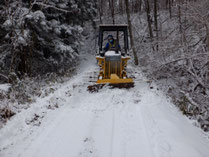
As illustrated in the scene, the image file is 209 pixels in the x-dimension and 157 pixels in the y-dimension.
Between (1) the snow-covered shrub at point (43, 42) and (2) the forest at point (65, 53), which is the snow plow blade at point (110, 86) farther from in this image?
(1) the snow-covered shrub at point (43, 42)

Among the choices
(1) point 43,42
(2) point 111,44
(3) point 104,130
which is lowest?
(3) point 104,130

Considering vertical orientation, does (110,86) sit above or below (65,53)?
below

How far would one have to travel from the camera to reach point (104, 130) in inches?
130

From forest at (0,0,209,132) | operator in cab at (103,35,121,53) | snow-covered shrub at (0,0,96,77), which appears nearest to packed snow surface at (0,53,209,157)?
forest at (0,0,209,132)

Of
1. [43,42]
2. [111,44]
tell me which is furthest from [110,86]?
[43,42]

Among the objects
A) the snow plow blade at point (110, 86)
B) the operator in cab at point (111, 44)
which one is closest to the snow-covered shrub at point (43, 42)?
the operator in cab at point (111, 44)

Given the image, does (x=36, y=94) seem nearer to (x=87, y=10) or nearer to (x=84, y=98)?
(x=84, y=98)

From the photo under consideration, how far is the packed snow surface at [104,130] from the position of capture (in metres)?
2.70

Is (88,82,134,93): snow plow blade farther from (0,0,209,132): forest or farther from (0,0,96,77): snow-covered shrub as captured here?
(0,0,96,77): snow-covered shrub

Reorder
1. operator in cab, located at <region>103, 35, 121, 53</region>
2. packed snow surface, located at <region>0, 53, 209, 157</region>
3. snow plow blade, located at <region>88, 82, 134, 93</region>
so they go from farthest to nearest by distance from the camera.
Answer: operator in cab, located at <region>103, 35, 121, 53</region>, snow plow blade, located at <region>88, 82, 134, 93</region>, packed snow surface, located at <region>0, 53, 209, 157</region>

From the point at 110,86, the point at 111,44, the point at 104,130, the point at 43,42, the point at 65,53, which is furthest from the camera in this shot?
the point at 65,53

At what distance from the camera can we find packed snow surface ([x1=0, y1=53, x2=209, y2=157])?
8.87 feet

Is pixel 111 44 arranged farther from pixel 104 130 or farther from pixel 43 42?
pixel 104 130

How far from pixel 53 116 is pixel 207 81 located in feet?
18.7
